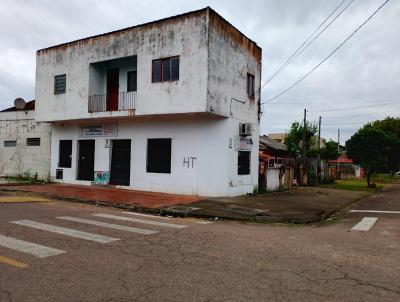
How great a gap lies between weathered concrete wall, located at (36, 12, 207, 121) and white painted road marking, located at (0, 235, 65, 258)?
9.71 m

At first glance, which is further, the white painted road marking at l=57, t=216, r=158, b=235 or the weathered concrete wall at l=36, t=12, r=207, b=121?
the weathered concrete wall at l=36, t=12, r=207, b=121

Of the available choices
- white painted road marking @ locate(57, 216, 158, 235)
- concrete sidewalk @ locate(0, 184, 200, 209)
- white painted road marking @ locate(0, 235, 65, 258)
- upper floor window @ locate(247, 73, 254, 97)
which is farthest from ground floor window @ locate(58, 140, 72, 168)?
white painted road marking @ locate(0, 235, 65, 258)

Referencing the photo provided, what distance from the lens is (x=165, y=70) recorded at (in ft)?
56.1

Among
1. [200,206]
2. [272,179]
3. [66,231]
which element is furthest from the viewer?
[272,179]

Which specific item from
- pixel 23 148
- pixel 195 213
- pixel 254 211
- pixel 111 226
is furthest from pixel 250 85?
pixel 23 148

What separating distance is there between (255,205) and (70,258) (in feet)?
30.1

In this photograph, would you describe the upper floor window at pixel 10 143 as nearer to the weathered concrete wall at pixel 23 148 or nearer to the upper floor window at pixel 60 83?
the weathered concrete wall at pixel 23 148

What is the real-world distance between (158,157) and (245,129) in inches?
164

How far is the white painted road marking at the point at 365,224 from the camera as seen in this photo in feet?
34.1

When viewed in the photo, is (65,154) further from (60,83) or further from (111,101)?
(111,101)

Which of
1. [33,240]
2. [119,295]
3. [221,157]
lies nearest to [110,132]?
[221,157]

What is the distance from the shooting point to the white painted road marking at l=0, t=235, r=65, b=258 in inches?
258

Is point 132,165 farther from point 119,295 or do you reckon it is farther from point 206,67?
point 119,295

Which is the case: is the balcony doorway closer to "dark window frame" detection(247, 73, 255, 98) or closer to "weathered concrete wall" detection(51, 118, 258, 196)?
"weathered concrete wall" detection(51, 118, 258, 196)
